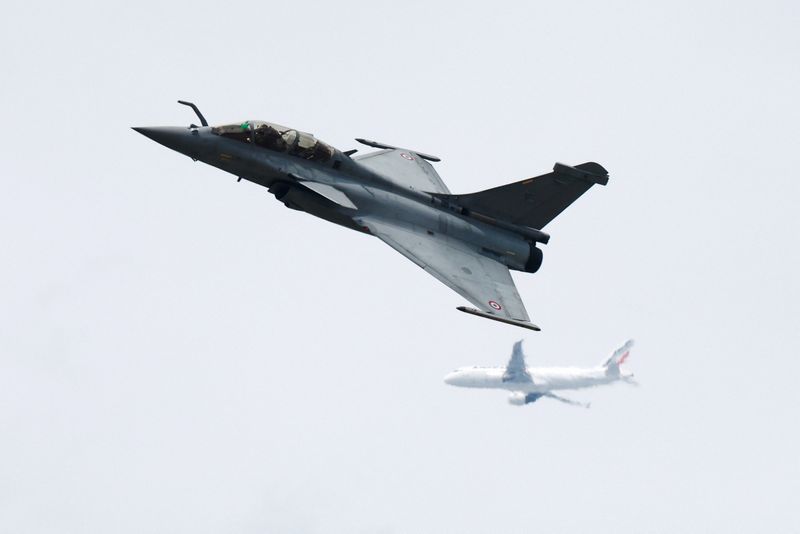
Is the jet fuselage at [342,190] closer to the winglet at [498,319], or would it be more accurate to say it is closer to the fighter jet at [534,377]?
the winglet at [498,319]

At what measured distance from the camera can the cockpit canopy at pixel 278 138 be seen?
41.8 m

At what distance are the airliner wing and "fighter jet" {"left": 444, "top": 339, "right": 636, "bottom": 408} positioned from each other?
8106 centimetres

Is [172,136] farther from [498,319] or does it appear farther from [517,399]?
[517,399]

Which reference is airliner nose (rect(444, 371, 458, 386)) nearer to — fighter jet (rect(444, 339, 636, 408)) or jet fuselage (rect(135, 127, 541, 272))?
fighter jet (rect(444, 339, 636, 408))

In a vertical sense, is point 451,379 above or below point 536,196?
below

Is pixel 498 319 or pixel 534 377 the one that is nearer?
pixel 498 319

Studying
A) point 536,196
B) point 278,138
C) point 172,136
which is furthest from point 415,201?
point 172,136

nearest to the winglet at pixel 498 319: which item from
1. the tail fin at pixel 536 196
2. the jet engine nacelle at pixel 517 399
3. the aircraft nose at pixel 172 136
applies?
the tail fin at pixel 536 196

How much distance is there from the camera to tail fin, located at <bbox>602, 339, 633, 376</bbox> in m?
124

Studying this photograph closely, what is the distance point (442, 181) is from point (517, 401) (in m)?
80.5

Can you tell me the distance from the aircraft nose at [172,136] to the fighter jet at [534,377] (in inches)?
3379

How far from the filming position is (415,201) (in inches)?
1726

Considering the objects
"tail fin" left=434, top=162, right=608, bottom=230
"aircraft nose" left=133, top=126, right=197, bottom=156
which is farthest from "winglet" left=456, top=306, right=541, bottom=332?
"aircraft nose" left=133, top=126, right=197, bottom=156

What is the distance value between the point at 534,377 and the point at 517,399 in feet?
9.88
